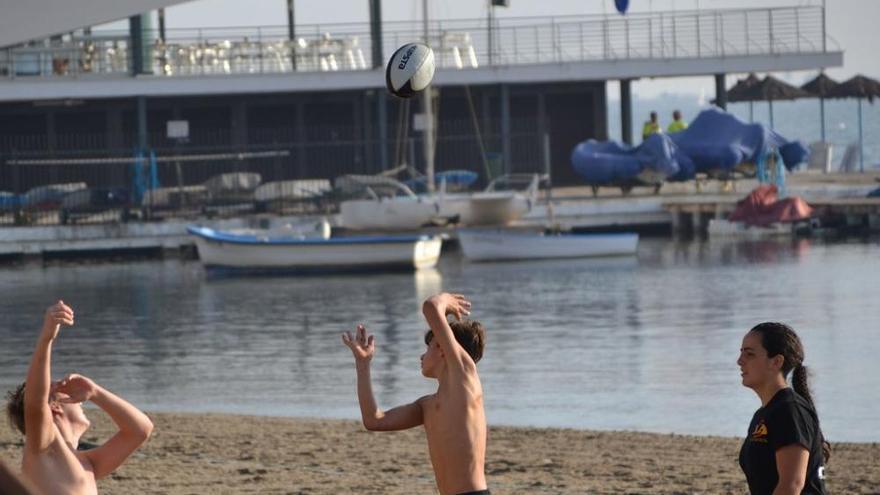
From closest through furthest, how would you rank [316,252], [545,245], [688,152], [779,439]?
1. [779,439]
2. [316,252]
3. [545,245]
4. [688,152]

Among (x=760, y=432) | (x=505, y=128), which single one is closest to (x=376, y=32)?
(x=505, y=128)

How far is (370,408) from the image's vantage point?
6.36 m

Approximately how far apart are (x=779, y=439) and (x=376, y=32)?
3870 centimetres

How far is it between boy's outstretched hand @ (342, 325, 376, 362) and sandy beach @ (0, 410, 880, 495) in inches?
155

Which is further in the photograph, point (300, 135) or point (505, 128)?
point (300, 135)

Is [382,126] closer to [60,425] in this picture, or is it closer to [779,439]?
[60,425]

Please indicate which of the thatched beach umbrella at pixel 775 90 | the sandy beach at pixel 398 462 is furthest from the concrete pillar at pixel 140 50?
the sandy beach at pixel 398 462

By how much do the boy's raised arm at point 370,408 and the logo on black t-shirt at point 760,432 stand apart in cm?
133

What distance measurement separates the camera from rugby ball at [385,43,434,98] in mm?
13055

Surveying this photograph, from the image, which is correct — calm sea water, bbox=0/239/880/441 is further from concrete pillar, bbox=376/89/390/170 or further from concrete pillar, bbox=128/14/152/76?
concrete pillar, bbox=128/14/152/76

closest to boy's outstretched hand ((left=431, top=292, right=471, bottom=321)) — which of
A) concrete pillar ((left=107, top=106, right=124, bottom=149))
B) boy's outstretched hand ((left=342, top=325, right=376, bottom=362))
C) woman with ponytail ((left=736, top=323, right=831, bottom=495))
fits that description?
boy's outstretched hand ((left=342, top=325, right=376, bottom=362))

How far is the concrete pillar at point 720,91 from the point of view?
47062mm

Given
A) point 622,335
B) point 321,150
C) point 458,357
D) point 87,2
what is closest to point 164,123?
point 321,150

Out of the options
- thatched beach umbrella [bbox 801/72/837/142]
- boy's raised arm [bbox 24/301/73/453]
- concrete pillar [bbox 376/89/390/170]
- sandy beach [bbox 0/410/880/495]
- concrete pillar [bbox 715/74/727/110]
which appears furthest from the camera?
thatched beach umbrella [bbox 801/72/837/142]
